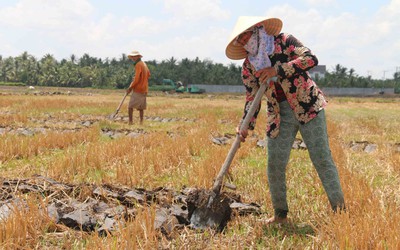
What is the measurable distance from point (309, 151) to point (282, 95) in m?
0.47

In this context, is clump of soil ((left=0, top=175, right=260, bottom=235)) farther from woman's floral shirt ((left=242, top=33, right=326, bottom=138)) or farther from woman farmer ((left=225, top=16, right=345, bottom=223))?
woman's floral shirt ((left=242, top=33, right=326, bottom=138))

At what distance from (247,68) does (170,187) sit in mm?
1533

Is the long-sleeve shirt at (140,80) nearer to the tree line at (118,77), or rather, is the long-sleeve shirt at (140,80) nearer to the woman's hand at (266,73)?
the woman's hand at (266,73)

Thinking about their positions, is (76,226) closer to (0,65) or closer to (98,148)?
(98,148)

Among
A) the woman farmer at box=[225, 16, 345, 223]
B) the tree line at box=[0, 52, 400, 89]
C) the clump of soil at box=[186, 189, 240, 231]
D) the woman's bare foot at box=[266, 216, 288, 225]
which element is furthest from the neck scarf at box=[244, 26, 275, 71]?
the tree line at box=[0, 52, 400, 89]

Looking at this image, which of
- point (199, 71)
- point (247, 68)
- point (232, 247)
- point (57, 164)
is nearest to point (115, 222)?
point (232, 247)

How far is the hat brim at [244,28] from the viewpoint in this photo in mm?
2771

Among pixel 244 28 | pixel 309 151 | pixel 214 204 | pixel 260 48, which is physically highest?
pixel 244 28

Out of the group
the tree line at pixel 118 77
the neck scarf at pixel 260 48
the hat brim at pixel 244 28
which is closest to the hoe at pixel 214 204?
the neck scarf at pixel 260 48

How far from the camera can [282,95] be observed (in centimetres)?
306

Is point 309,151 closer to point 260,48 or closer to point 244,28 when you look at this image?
point 260,48

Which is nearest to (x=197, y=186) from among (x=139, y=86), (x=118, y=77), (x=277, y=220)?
(x=277, y=220)

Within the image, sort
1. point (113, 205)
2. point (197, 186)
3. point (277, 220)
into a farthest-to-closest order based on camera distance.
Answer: point (197, 186), point (113, 205), point (277, 220)

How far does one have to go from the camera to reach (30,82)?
229ft
